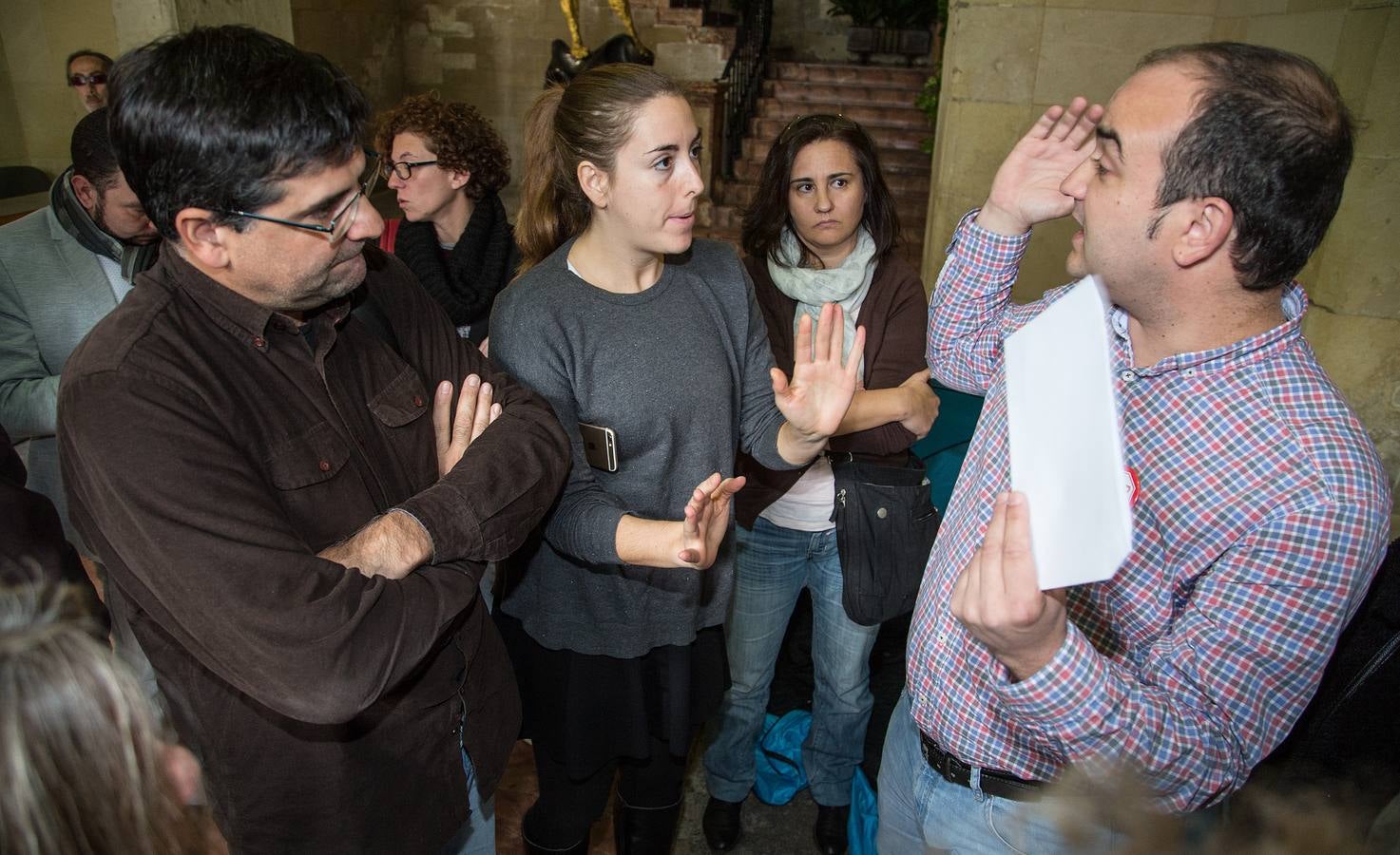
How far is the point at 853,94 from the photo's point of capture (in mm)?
9531

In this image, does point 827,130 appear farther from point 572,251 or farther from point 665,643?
point 665,643

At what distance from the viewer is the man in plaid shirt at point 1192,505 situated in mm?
1069

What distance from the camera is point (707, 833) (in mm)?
2623

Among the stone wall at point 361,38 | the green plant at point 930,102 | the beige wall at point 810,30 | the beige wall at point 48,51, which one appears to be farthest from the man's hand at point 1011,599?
the beige wall at point 810,30

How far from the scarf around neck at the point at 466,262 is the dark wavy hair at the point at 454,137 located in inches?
4.3

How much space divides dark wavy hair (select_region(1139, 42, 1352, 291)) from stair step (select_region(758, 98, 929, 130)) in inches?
323

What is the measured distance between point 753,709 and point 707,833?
440mm

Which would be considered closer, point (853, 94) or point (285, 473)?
point (285, 473)

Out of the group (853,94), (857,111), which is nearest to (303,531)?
(857,111)

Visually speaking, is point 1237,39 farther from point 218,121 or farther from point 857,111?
point 857,111

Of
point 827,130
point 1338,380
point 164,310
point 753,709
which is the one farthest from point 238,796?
point 1338,380

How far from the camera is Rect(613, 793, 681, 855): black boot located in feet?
7.27

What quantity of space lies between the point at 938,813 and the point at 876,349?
1.25m

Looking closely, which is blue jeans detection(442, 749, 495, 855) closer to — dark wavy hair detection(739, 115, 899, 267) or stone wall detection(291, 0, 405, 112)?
dark wavy hair detection(739, 115, 899, 267)
